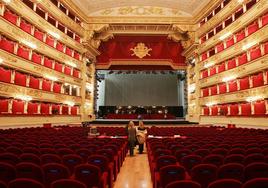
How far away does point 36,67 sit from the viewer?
18172 millimetres

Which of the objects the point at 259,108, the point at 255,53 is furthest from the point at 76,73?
the point at 259,108

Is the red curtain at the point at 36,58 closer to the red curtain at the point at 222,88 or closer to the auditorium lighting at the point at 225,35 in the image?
the auditorium lighting at the point at 225,35

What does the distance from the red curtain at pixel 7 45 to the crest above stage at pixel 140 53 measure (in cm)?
1185

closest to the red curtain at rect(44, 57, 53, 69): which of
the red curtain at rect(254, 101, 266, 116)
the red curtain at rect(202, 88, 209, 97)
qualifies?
the red curtain at rect(202, 88, 209, 97)

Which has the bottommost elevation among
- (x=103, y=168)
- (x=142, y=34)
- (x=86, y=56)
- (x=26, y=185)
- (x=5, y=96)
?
(x=103, y=168)

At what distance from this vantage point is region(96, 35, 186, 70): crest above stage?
26156mm

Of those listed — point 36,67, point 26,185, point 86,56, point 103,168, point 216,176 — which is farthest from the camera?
point 86,56

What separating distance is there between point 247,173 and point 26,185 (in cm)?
321

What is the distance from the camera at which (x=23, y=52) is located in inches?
664

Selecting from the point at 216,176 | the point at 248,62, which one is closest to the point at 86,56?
the point at 248,62

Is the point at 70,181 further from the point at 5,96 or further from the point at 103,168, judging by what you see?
the point at 5,96

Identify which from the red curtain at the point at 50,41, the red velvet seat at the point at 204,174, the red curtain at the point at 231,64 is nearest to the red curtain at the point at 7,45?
the red curtain at the point at 50,41

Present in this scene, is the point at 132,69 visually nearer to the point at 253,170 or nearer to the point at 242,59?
the point at 242,59

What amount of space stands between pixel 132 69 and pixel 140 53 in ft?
6.99
